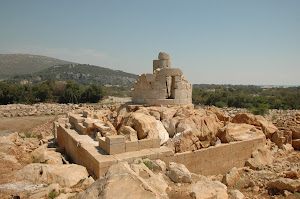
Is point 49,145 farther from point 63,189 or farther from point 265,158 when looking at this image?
point 265,158

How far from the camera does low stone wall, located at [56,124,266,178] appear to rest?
242 inches

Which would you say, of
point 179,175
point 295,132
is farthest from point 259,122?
point 179,175

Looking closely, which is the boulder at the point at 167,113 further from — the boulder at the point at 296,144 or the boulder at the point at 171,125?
the boulder at the point at 296,144

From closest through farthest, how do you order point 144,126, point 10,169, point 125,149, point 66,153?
1. point 10,169
2. point 125,149
3. point 144,126
4. point 66,153

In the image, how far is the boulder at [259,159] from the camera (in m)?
8.69

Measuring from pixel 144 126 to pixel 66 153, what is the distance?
12.6 feet

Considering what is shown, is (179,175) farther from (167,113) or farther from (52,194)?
(167,113)

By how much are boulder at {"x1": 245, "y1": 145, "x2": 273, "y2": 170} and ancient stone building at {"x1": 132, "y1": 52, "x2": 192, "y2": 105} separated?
142 inches

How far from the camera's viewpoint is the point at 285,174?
265 inches

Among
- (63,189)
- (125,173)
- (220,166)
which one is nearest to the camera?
(125,173)

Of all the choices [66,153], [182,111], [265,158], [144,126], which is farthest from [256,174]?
[66,153]

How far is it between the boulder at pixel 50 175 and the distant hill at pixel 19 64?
355ft

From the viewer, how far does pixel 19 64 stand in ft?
360

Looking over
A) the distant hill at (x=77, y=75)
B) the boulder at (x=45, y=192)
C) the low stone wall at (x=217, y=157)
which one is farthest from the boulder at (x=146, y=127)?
the distant hill at (x=77, y=75)
